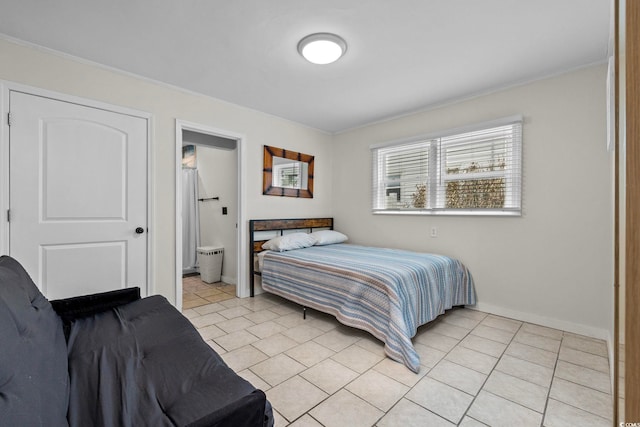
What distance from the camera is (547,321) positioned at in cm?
274

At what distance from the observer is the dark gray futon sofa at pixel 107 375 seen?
0.74 metres

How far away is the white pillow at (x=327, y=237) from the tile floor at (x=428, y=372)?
1162 millimetres

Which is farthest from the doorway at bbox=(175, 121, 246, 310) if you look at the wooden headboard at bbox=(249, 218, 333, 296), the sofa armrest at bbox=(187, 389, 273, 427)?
the sofa armrest at bbox=(187, 389, 273, 427)

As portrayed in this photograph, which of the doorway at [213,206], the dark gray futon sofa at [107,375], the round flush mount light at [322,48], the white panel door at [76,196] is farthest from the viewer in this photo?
the doorway at [213,206]

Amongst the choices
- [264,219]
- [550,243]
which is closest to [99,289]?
[264,219]

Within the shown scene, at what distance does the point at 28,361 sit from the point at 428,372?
6.87ft

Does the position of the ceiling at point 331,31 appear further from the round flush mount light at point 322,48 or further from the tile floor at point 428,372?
the tile floor at point 428,372

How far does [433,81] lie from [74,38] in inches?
Result: 121

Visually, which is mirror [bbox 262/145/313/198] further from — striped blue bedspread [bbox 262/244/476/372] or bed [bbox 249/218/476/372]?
striped blue bedspread [bbox 262/244/476/372]

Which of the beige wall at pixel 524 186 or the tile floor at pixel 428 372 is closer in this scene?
the tile floor at pixel 428 372

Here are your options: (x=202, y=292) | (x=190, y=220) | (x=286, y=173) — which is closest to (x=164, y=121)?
(x=286, y=173)

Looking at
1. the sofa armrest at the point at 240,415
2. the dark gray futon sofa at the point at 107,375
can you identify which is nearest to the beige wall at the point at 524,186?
the dark gray futon sofa at the point at 107,375

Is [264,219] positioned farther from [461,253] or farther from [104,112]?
[461,253]

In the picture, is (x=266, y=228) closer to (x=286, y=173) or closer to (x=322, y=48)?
(x=286, y=173)
